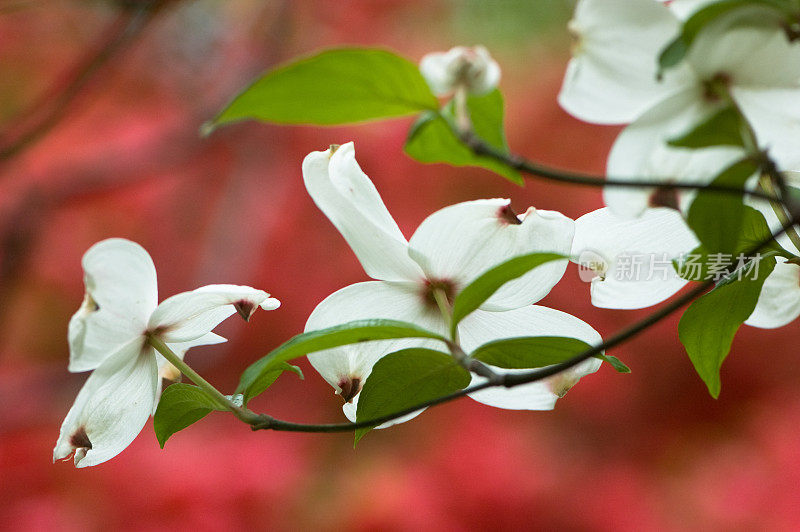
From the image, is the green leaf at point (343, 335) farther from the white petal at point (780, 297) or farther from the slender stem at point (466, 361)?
the white petal at point (780, 297)

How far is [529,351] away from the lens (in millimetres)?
266

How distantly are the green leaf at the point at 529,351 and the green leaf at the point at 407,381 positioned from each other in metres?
0.01

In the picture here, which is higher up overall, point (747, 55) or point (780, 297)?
point (747, 55)

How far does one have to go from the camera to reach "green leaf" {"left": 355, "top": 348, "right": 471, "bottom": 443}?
26cm

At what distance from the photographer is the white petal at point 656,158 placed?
0.67 ft

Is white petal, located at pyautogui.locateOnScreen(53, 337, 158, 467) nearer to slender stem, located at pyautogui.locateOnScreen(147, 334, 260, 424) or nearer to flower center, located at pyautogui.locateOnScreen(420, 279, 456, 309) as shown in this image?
slender stem, located at pyautogui.locateOnScreen(147, 334, 260, 424)

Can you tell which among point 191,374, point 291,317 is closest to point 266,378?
point 191,374

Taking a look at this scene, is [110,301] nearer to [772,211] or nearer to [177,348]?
[177,348]

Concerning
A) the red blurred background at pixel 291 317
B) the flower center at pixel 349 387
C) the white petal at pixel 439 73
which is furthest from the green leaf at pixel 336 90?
the red blurred background at pixel 291 317

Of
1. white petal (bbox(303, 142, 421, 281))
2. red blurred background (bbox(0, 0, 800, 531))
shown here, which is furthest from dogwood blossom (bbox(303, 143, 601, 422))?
red blurred background (bbox(0, 0, 800, 531))

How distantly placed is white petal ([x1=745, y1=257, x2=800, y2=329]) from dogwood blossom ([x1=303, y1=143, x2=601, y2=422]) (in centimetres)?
9

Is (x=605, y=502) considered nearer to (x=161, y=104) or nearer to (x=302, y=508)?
(x=302, y=508)

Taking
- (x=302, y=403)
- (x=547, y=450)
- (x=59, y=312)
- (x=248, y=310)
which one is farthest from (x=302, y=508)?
(x=248, y=310)

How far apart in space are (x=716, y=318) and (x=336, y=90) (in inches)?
7.2
